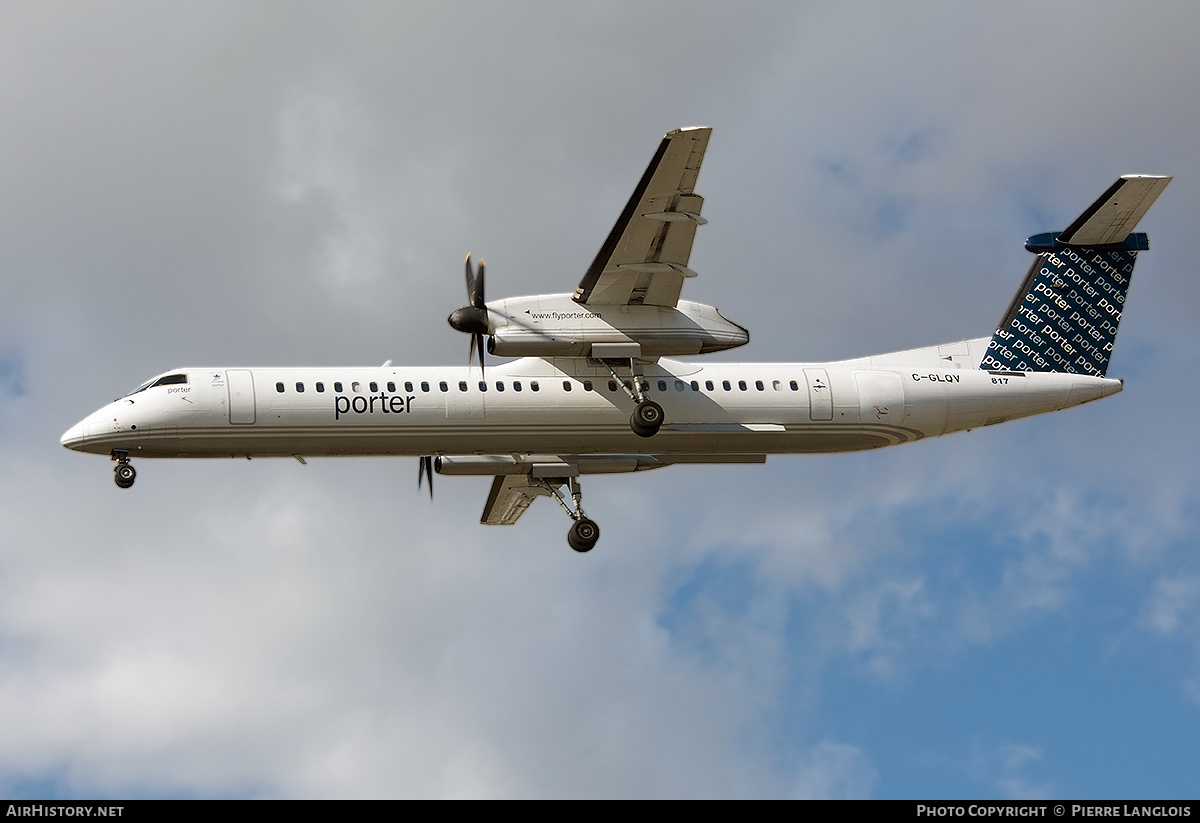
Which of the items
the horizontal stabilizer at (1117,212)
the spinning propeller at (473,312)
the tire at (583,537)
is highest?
the horizontal stabilizer at (1117,212)

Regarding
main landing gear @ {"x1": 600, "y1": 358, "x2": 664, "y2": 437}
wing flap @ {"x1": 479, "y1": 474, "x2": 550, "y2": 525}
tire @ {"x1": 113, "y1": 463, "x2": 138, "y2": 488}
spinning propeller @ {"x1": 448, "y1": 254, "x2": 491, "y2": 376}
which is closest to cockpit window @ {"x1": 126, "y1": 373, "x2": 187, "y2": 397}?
tire @ {"x1": 113, "y1": 463, "x2": 138, "y2": 488}

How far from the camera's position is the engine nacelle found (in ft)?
105

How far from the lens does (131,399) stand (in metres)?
32.4

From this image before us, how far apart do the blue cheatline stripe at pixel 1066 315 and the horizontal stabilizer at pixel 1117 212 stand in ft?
1.13

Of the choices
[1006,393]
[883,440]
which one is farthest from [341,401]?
[1006,393]

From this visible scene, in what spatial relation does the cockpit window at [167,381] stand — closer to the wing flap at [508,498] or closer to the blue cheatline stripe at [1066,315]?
the wing flap at [508,498]

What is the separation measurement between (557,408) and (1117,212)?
1421cm

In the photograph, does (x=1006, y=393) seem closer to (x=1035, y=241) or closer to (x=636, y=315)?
(x=1035, y=241)

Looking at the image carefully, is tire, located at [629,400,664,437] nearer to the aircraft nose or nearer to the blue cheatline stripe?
the blue cheatline stripe

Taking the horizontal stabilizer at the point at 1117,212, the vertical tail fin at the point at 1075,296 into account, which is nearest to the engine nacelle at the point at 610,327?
the vertical tail fin at the point at 1075,296

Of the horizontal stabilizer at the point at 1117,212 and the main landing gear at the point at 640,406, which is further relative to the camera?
the horizontal stabilizer at the point at 1117,212

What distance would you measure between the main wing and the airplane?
1.6 inches

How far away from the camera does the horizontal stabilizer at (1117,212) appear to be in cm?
3509

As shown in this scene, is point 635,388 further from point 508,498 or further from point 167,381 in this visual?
point 167,381
